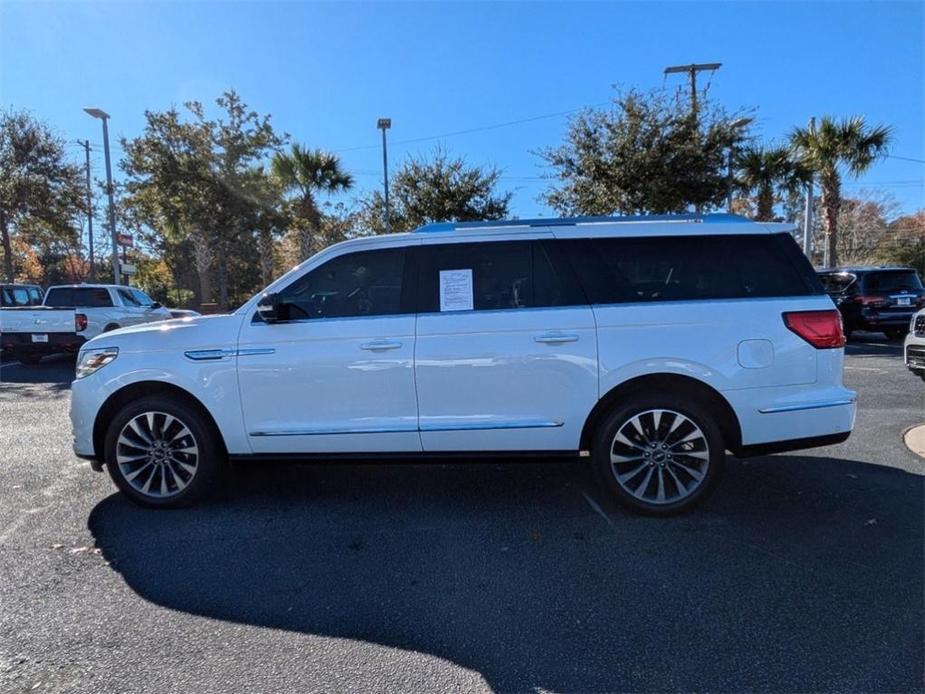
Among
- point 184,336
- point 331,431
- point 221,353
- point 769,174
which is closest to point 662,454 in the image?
point 331,431

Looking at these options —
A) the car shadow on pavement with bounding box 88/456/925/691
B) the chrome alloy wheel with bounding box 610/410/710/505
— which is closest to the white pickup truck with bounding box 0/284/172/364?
the car shadow on pavement with bounding box 88/456/925/691

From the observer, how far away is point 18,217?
69.4 ft

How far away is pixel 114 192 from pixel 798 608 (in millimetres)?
25557

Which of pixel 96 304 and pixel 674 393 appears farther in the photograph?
pixel 96 304

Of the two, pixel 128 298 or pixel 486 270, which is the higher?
pixel 128 298

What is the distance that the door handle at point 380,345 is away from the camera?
157 inches

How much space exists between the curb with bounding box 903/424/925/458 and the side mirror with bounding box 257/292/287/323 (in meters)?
5.49

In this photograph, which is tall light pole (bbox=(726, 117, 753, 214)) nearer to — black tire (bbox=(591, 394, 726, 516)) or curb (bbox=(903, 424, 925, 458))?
curb (bbox=(903, 424, 925, 458))

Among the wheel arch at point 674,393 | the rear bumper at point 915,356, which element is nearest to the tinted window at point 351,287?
the wheel arch at point 674,393

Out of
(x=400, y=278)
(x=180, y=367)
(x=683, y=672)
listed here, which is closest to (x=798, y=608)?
(x=683, y=672)

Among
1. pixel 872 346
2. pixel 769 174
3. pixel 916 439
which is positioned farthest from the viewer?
pixel 769 174

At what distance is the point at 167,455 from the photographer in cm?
423

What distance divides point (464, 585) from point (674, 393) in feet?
6.07

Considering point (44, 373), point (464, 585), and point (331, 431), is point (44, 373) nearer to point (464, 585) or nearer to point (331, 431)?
point (331, 431)
